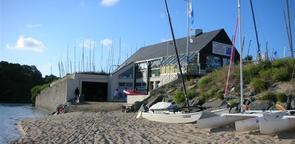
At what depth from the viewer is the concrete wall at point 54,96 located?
4034 centimetres

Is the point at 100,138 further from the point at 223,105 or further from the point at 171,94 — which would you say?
the point at 171,94

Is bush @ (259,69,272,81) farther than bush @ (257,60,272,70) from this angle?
No

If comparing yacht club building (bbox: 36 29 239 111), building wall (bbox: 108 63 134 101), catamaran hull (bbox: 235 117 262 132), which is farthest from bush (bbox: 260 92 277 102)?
building wall (bbox: 108 63 134 101)

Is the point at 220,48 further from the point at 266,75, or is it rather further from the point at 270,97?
the point at 270,97

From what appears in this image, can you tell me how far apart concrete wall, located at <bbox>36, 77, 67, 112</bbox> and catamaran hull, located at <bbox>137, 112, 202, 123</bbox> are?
20313 millimetres

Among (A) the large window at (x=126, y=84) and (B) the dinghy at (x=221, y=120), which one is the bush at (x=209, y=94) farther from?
(A) the large window at (x=126, y=84)

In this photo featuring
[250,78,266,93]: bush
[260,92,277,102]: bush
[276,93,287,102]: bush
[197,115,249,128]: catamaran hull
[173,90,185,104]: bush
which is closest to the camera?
[197,115,249,128]: catamaran hull

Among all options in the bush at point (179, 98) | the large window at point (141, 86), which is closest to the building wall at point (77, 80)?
the large window at point (141, 86)

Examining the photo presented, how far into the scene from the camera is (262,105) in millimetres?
18203

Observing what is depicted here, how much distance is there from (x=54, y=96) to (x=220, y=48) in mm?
20372

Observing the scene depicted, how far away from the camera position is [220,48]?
125 ft

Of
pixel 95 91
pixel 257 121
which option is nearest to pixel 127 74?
pixel 95 91

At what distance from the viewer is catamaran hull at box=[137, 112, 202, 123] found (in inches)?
659

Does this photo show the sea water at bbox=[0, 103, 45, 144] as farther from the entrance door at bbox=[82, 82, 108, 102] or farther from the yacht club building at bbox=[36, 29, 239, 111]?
the entrance door at bbox=[82, 82, 108, 102]
